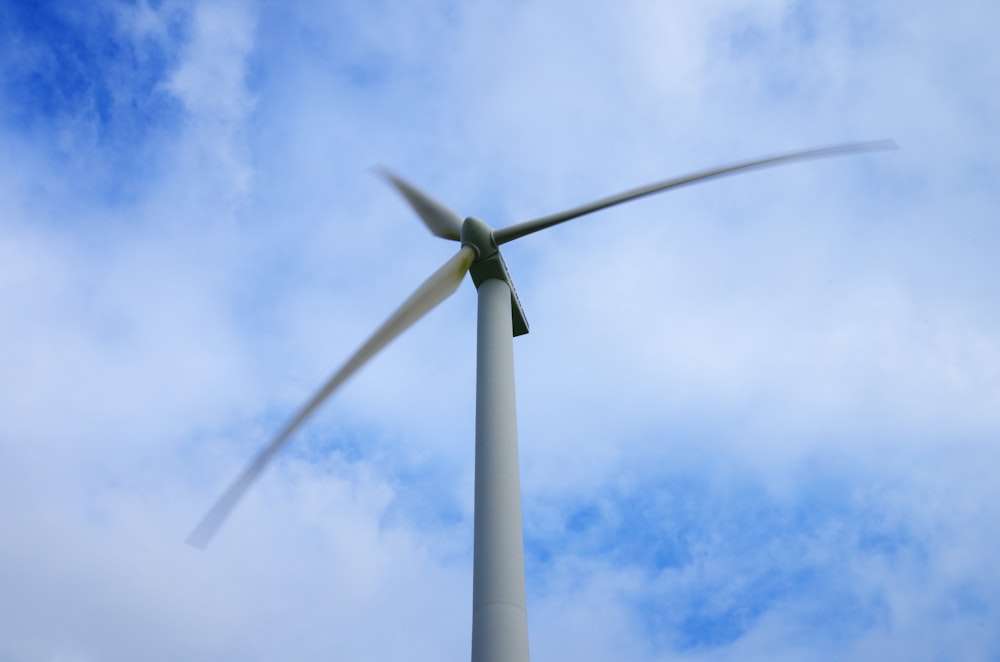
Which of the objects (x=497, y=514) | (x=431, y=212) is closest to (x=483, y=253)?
(x=431, y=212)

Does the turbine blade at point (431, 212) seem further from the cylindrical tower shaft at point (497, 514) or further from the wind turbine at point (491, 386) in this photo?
the cylindrical tower shaft at point (497, 514)

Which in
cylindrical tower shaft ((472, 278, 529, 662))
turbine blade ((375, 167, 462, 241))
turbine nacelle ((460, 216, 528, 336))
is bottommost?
cylindrical tower shaft ((472, 278, 529, 662))

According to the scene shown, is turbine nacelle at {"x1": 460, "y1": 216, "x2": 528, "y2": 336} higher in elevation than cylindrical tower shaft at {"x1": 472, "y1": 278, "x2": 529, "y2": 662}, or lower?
higher

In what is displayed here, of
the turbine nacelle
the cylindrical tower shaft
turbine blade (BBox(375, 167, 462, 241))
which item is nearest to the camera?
the cylindrical tower shaft

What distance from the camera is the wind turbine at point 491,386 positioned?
12.9 meters

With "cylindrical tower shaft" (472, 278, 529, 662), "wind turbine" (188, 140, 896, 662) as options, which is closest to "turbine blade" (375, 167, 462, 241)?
"wind turbine" (188, 140, 896, 662)

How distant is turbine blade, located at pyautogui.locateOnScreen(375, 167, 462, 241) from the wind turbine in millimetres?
26

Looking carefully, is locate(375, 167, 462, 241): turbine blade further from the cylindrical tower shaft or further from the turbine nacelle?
the cylindrical tower shaft

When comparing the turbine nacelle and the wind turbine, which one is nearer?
the wind turbine

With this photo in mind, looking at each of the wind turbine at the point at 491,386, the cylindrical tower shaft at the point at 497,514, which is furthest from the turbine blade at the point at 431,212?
the cylindrical tower shaft at the point at 497,514

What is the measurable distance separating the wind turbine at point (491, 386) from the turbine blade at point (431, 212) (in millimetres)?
26

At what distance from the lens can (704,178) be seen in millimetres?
19094

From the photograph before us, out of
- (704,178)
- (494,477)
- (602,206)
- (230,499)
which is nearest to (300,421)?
(230,499)

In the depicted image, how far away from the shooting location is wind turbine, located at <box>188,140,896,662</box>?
12938 millimetres
